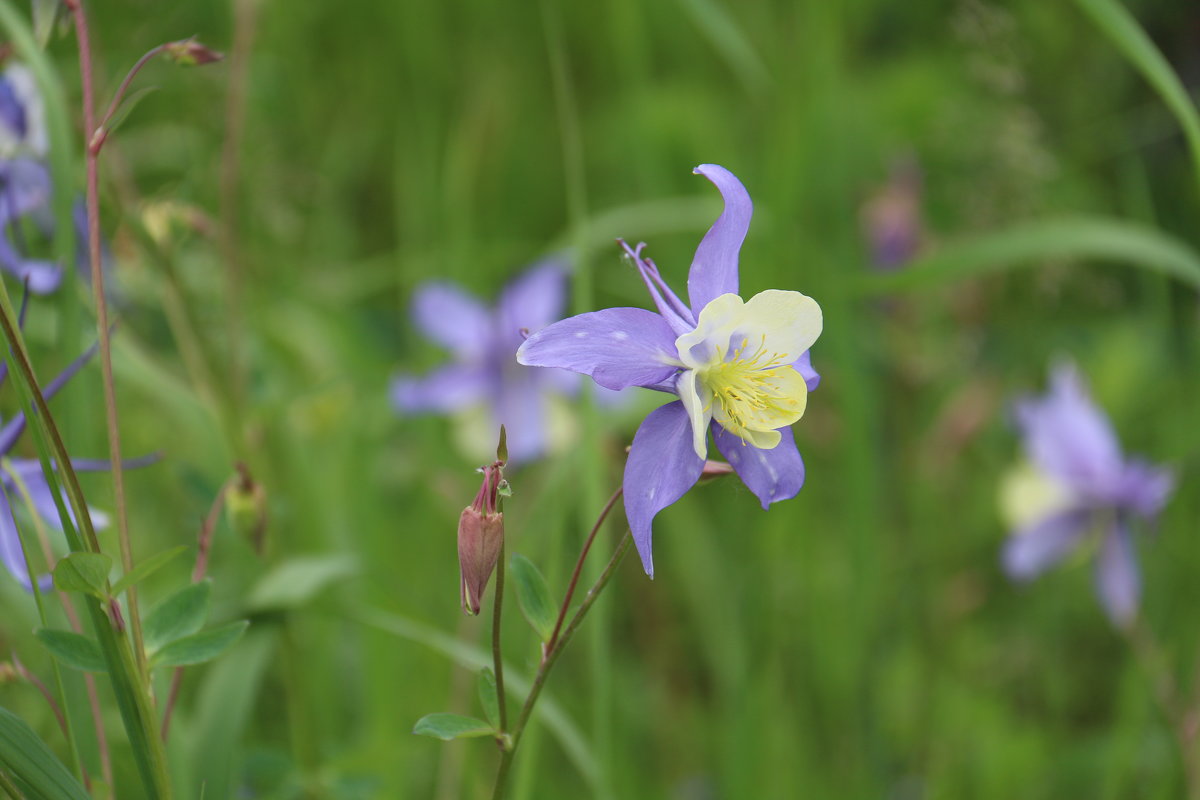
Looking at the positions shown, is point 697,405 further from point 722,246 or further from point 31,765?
point 31,765

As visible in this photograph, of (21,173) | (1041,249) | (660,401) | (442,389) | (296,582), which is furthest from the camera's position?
(442,389)

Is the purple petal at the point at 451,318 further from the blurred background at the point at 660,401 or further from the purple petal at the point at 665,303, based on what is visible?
the purple petal at the point at 665,303

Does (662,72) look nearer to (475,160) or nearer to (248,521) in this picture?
(475,160)

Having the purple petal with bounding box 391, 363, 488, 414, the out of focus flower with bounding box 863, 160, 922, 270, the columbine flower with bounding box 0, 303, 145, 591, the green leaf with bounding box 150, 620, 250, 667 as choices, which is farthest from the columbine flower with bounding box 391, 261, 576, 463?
the green leaf with bounding box 150, 620, 250, 667

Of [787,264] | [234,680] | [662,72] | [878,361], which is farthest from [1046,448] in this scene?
[662,72]

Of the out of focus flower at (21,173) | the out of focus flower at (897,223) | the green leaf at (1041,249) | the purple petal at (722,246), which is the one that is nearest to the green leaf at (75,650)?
the out of focus flower at (21,173)

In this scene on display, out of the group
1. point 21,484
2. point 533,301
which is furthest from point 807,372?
point 533,301
